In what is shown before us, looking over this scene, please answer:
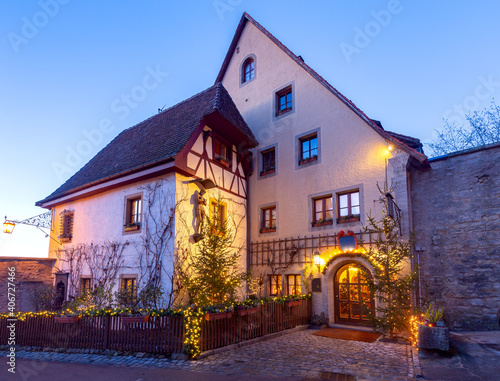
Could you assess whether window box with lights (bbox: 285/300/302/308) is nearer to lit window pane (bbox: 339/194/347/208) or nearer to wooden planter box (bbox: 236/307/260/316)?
wooden planter box (bbox: 236/307/260/316)

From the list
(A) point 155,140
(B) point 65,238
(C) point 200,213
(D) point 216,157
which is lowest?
(B) point 65,238

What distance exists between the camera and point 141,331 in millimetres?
8250

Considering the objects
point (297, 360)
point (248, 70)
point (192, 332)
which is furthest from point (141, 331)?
point (248, 70)

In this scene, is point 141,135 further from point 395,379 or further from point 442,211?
point 395,379

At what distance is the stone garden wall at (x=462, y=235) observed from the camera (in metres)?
10.0

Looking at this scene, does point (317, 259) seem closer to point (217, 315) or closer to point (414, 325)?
point (414, 325)

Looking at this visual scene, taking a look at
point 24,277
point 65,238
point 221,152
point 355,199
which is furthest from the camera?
point 65,238

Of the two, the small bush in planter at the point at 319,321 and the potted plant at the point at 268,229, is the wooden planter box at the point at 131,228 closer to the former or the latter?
the potted plant at the point at 268,229

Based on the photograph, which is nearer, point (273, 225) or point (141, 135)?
point (273, 225)

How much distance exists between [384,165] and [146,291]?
8090mm

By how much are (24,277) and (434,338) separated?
13743 mm

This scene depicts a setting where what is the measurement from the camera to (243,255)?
14.1m

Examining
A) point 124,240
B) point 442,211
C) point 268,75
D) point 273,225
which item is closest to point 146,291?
point 124,240

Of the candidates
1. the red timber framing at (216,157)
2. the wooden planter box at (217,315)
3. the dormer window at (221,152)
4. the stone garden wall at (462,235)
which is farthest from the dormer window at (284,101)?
the wooden planter box at (217,315)
